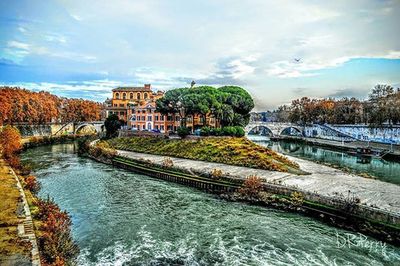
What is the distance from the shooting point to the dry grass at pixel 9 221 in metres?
16.1

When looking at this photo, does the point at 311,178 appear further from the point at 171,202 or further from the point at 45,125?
the point at 45,125

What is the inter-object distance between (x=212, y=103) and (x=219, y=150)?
14149mm

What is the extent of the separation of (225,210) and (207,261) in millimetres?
10097

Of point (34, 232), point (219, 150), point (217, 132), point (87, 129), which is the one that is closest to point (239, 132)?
point (217, 132)

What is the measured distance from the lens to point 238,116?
67188 mm

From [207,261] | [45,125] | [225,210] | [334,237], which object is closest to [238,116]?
[225,210]

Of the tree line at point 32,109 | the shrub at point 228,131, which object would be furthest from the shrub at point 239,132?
the tree line at point 32,109

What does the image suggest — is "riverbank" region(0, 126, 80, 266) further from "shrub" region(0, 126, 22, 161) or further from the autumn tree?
"shrub" region(0, 126, 22, 161)

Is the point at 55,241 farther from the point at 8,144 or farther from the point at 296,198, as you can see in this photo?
the point at 8,144

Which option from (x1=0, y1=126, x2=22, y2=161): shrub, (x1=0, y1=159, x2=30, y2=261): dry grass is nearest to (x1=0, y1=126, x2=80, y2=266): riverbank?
(x1=0, y1=159, x2=30, y2=261): dry grass

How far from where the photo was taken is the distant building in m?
77.0

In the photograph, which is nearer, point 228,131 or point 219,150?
point 219,150

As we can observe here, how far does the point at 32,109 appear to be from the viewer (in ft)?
301

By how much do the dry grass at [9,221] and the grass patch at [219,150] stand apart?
26327mm
